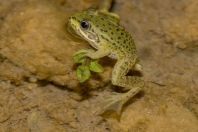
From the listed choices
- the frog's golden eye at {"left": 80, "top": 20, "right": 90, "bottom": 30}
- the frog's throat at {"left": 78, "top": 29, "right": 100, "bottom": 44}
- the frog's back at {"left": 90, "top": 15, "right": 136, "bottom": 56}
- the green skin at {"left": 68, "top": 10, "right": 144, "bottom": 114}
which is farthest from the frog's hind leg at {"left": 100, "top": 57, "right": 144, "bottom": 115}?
the frog's golden eye at {"left": 80, "top": 20, "right": 90, "bottom": 30}

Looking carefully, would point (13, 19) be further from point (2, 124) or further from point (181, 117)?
point (181, 117)

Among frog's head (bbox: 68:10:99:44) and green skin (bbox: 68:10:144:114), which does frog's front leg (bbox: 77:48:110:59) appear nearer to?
green skin (bbox: 68:10:144:114)

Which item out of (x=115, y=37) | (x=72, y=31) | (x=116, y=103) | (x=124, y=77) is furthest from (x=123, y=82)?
(x=72, y=31)

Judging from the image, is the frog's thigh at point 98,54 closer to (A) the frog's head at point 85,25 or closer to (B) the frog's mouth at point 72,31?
(A) the frog's head at point 85,25

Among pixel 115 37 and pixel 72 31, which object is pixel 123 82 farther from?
pixel 72 31

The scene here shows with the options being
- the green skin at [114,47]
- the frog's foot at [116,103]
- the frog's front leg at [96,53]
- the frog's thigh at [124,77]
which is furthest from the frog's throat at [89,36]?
the frog's foot at [116,103]

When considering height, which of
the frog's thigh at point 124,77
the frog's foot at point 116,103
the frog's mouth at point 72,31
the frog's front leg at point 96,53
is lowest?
the frog's foot at point 116,103

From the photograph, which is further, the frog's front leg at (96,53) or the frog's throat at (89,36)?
the frog's throat at (89,36)
